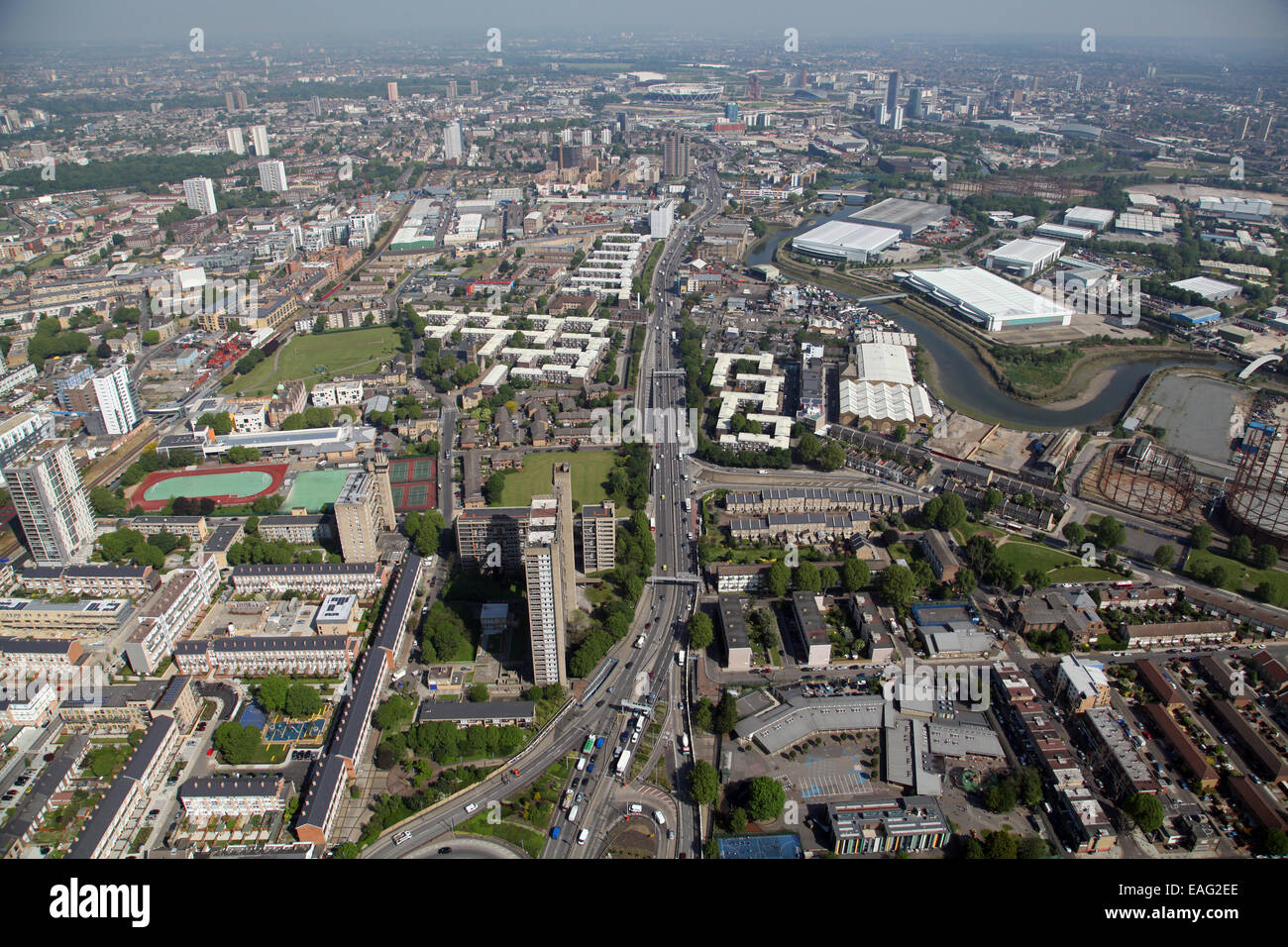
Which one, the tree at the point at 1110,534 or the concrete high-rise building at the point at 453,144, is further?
the concrete high-rise building at the point at 453,144

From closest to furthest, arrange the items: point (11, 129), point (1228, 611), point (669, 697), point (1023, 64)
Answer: point (669, 697) → point (1228, 611) → point (11, 129) → point (1023, 64)

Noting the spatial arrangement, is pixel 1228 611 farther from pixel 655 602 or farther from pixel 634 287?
pixel 634 287

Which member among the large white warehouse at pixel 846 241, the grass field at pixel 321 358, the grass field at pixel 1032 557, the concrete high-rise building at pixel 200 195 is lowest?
the grass field at pixel 1032 557

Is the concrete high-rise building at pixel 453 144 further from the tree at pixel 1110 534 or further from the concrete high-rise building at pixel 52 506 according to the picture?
the tree at pixel 1110 534

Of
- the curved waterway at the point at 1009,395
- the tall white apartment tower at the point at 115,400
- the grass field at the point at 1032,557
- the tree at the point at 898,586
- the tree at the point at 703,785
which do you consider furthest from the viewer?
the curved waterway at the point at 1009,395

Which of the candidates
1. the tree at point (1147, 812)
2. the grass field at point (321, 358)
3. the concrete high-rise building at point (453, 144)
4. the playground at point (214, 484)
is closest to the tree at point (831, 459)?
the tree at point (1147, 812)

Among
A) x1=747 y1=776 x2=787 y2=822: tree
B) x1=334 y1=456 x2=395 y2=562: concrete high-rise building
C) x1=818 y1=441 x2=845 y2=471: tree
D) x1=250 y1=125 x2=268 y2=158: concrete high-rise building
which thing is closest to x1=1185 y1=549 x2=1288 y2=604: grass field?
x1=818 y1=441 x2=845 y2=471: tree

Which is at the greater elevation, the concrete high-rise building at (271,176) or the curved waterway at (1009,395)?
the concrete high-rise building at (271,176)
